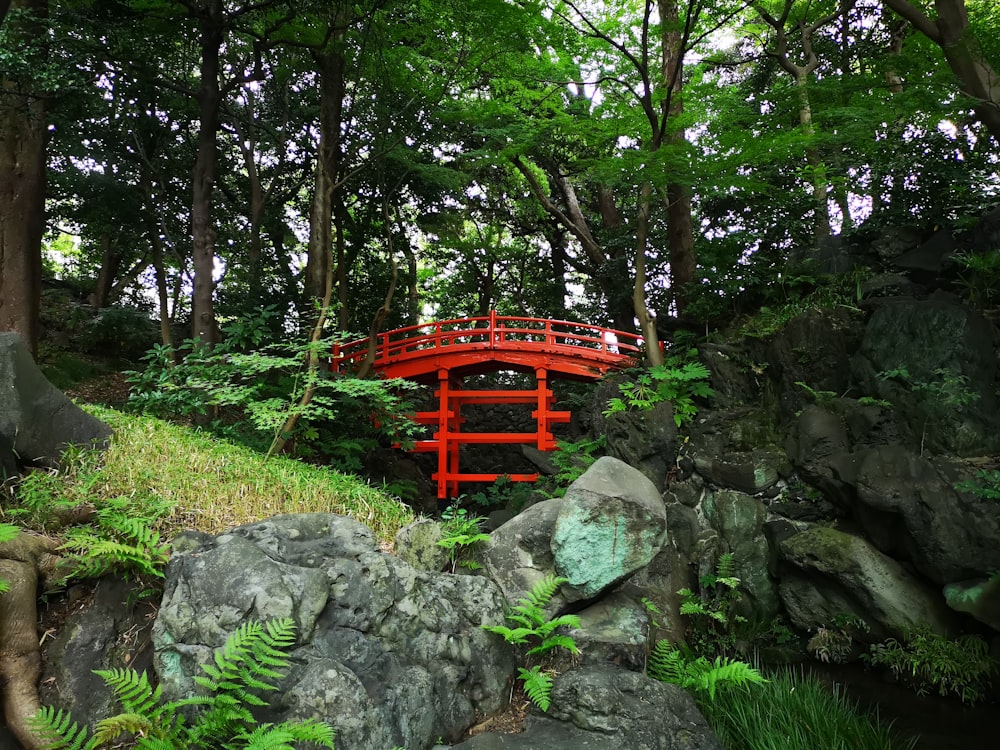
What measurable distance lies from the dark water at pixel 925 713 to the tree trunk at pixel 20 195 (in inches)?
431

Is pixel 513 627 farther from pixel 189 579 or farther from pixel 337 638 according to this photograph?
pixel 189 579

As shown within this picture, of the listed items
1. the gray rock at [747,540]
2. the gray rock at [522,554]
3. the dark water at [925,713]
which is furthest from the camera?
the gray rock at [747,540]

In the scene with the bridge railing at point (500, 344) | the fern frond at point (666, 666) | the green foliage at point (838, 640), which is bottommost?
the green foliage at point (838, 640)

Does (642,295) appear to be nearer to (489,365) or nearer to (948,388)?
(948,388)

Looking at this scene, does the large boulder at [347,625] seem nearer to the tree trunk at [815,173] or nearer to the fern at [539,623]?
the fern at [539,623]

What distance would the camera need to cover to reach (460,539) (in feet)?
14.7

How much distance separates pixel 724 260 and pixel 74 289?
58.8 ft

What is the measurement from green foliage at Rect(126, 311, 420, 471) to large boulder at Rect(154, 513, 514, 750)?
266 cm

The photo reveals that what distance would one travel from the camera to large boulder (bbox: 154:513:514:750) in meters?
3.21

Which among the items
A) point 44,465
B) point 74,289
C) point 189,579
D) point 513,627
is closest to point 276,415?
point 44,465

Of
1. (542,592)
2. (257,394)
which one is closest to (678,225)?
(257,394)

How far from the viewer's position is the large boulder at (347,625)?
3205mm

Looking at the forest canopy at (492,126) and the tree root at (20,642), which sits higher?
the forest canopy at (492,126)

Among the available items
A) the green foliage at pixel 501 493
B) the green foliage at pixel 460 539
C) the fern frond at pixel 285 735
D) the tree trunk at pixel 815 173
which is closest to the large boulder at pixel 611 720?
the fern frond at pixel 285 735
